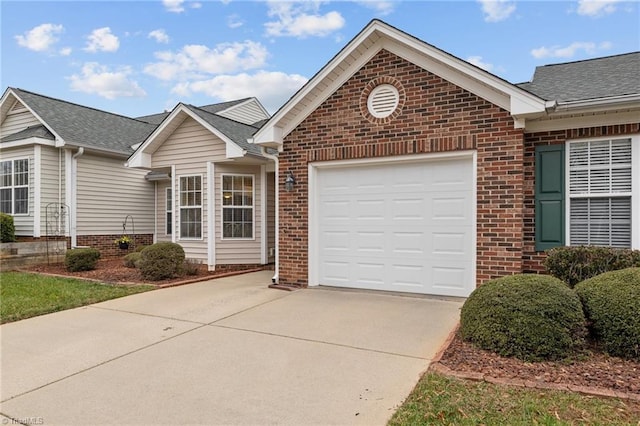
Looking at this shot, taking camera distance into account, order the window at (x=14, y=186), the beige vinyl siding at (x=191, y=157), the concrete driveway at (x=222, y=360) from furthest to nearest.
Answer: the window at (x=14, y=186) → the beige vinyl siding at (x=191, y=157) → the concrete driveway at (x=222, y=360)

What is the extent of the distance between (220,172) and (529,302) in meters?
8.38

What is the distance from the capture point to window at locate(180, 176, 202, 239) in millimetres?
10852

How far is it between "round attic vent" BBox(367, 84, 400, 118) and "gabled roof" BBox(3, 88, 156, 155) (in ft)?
30.3

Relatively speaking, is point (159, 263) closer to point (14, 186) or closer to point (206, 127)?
point (206, 127)

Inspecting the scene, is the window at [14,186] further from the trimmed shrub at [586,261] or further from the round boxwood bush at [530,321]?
the trimmed shrub at [586,261]

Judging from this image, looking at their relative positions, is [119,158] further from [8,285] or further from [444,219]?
[444,219]

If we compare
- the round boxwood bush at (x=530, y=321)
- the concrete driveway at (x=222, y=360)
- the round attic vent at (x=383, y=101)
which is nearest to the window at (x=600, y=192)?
the concrete driveway at (x=222, y=360)

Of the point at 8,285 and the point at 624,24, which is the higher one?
the point at 624,24

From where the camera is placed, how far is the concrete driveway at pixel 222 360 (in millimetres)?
3102

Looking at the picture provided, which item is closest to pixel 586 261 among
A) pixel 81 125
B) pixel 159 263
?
pixel 159 263

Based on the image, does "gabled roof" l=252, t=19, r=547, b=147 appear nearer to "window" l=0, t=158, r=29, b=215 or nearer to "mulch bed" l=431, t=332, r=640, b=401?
"mulch bed" l=431, t=332, r=640, b=401

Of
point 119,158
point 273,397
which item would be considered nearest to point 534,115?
point 273,397

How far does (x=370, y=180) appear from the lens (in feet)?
24.8

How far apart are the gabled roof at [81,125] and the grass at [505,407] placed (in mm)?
12213
